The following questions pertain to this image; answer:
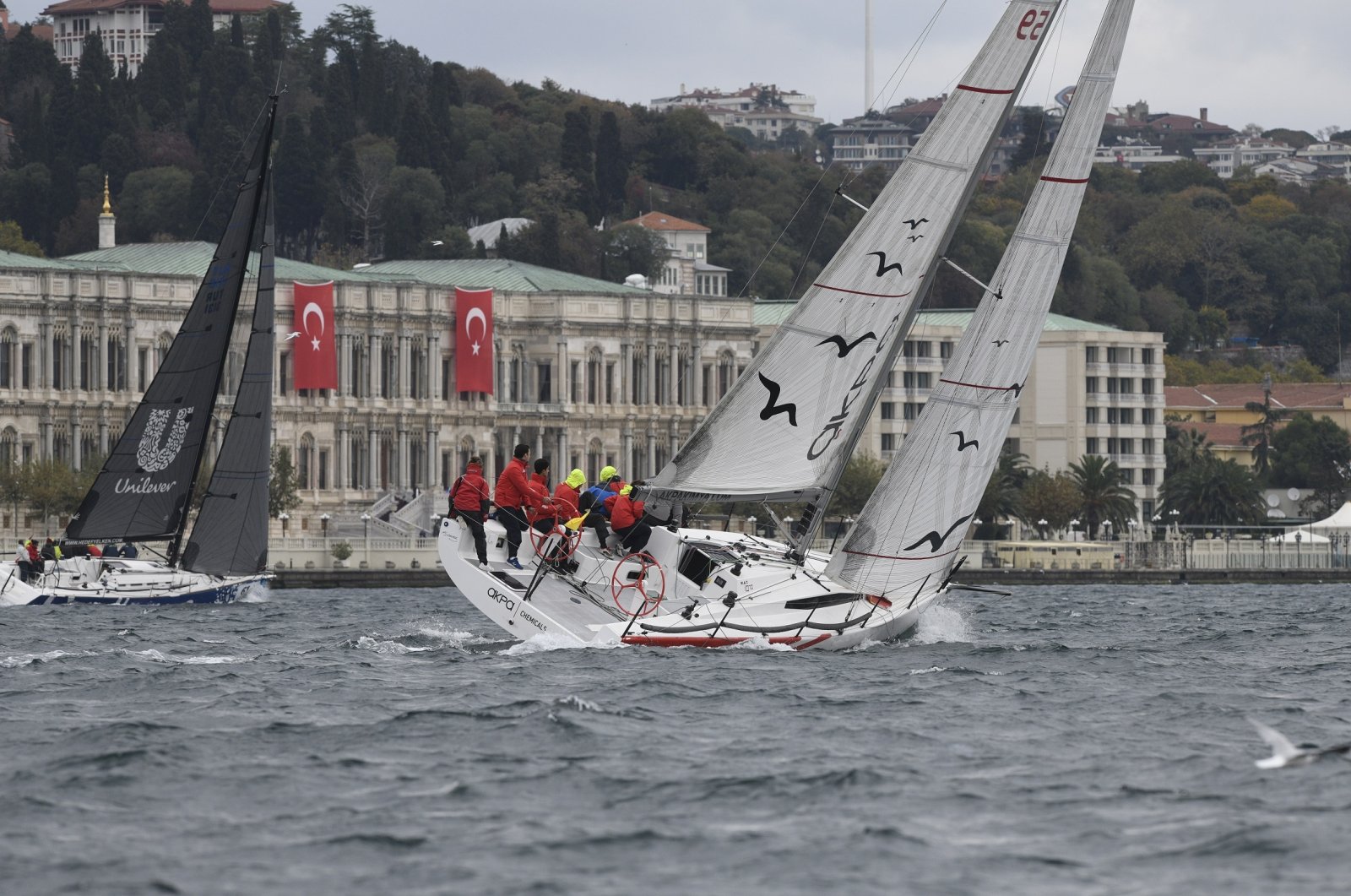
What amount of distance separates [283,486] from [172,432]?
1419 inches

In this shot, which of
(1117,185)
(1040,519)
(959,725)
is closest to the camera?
(959,725)

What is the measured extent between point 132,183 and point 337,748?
103397 mm

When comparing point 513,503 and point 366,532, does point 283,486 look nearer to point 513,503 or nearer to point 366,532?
point 366,532

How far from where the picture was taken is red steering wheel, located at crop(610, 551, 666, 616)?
95.7ft

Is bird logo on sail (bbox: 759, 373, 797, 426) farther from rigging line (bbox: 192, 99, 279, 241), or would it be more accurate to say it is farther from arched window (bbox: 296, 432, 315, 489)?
arched window (bbox: 296, 432, 315, 489)

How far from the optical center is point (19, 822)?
60.2ft

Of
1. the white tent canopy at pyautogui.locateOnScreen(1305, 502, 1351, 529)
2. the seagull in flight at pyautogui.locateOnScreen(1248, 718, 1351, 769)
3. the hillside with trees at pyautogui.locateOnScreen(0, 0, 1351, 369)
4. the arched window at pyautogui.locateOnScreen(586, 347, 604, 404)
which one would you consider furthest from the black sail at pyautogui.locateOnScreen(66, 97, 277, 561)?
the hillside with trees at pyautogui.locateOnScreen(0, 0, 1351, 369)

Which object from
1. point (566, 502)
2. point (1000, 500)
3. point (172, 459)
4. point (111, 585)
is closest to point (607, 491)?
point (566, 502)

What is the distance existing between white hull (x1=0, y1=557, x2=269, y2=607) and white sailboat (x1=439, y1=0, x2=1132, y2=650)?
642 inches

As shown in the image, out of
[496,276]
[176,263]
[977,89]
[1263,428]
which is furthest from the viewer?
[1263,428]

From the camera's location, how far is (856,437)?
30031 mm

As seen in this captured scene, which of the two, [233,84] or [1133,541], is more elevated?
[233,84]

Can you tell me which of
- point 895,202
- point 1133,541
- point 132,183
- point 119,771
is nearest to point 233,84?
point 132,183

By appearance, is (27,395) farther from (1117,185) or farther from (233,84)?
(1117,185)
